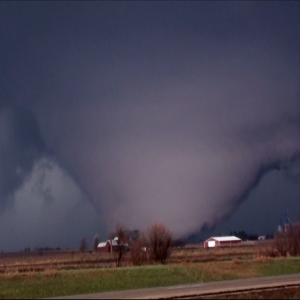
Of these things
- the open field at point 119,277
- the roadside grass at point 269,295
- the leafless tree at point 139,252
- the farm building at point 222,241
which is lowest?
the roadside grass at point 269,295

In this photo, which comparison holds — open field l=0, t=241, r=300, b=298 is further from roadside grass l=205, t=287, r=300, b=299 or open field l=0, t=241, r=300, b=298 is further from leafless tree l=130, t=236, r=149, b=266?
leafless tree l=130, t=236, r=149, b=266

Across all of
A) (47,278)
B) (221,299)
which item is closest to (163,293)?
(221,299)

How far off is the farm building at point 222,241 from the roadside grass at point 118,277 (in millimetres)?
80032

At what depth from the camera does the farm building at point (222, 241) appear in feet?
372

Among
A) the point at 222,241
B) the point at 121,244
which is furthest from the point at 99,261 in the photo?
the point at 222,241

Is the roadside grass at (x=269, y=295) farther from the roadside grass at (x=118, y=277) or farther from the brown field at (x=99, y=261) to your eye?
the brown field at (x=99, y=261)

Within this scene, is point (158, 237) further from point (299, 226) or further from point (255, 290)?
point (255, 290)

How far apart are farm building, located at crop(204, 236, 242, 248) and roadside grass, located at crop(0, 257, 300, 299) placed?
80032mm

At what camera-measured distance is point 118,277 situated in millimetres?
28875

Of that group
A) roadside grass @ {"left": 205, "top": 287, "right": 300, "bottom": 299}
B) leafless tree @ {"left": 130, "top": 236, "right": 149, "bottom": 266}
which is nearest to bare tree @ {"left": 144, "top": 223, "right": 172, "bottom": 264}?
leafless tree @ {"left": 130, "top": 236, "right": 149, "bottom": 266}

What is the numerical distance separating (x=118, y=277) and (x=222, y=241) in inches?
3485

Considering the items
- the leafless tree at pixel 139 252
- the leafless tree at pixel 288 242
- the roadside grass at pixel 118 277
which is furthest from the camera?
the leafless tree at pixel 288 242

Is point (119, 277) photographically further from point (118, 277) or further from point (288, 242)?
point (288, 242)

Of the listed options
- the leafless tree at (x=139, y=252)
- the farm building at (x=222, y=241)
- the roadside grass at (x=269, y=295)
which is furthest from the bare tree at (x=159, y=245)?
the farm building at (x=222, y=241)
